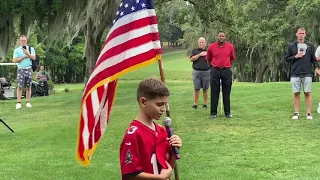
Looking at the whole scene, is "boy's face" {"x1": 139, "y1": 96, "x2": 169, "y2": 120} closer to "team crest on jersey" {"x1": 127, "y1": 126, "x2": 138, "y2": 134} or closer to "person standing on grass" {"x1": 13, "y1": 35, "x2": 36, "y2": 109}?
"team crest on jersey" {"x1": 127, "y1": 126, "x2": 138, "y2": 134}

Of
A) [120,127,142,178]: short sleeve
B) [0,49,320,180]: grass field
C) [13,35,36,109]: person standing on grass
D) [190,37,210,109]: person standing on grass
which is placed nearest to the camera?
[120,127,142,178]: short sleeve

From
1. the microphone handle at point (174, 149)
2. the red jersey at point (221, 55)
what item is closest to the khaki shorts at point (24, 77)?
the red jersey at point (221, 55)

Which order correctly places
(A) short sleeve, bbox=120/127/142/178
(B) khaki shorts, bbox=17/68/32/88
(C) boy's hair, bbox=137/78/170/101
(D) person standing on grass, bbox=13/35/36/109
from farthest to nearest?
(B) khaki shorts, bbox=17/68/32/88 → (D) person standing on grass, bbox=13/35/36/109 → (C) boy's hair, bbox=137/78/170/101 → (A) short sleeve, bbox=120/127/142/178

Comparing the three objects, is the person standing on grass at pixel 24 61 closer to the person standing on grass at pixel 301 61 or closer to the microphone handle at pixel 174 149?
the person standing on grass at pixel 301 61

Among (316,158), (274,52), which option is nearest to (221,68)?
(316,158)

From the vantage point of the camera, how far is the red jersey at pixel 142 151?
2.76 meters

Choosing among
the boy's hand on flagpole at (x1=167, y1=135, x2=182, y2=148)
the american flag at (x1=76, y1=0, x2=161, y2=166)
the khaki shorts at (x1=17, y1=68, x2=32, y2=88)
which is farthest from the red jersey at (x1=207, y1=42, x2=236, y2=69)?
the boy's hand on flagpole at (x1=167, y1=135, x2=182, y2=148)

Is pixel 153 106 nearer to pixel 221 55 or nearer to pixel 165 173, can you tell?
pixel 165 173

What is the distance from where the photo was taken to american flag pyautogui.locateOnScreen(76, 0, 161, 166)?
357cm

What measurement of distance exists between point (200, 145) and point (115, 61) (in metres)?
3.46

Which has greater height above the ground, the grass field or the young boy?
the young boy

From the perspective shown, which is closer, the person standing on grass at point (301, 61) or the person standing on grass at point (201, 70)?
the person standing on grass at point (301, 61)

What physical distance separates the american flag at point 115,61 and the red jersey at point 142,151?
80 centimetres

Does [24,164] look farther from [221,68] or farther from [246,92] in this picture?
[246,92]
